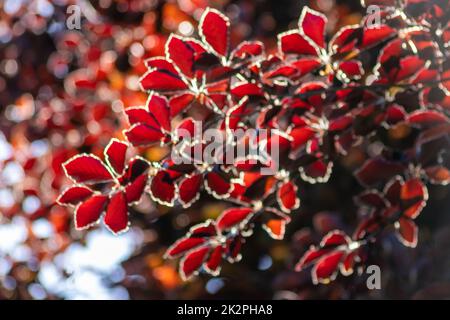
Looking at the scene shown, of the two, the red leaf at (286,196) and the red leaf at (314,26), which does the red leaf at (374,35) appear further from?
the red leaf at (286,196)

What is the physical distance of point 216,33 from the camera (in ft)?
4.21

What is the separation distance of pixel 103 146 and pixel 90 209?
5.14 feet

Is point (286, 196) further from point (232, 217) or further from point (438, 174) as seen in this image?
point (438, 174)

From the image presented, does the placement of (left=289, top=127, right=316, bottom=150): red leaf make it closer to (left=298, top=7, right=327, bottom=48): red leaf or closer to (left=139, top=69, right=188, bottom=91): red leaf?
(left=298, top=7, right=327, bottom=48): red leaf

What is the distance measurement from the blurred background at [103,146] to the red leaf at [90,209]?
4.36 ft

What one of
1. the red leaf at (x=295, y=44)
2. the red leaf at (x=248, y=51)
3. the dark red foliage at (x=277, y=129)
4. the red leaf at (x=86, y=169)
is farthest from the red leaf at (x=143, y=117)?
the red leaf at (x=295, y=44)

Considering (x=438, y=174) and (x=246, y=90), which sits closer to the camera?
(x=246, y=90)

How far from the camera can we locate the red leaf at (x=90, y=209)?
1.29m

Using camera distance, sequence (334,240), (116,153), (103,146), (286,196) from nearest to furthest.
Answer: (116,153) < (286,196) < (334,240) < (103,146)

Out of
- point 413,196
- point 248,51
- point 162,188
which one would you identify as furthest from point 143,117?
point 413,196

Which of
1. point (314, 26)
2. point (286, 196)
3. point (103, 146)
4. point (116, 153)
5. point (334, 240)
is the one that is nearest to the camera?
→ point (116, 153)

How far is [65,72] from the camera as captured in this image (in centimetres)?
370
